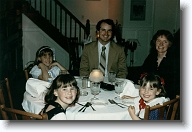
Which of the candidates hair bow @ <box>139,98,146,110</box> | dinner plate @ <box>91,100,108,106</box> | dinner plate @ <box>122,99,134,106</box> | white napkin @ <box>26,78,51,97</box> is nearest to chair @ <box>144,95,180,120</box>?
hair bow @ <box>139,98,146,110</box>

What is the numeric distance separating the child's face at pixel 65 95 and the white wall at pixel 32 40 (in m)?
3.25

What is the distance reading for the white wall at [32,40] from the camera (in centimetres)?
516

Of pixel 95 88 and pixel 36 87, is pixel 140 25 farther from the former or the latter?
pixel 36 87

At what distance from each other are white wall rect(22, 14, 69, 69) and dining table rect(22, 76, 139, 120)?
2.91 m

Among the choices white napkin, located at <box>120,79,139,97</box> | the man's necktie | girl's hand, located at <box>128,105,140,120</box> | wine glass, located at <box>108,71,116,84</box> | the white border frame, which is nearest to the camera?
the white border frame

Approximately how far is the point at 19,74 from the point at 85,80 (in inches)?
106

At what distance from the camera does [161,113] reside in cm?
192

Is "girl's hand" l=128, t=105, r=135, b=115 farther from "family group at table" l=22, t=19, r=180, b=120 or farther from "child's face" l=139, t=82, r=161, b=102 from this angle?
"child's face" l=139, t=82, r=161, b=102

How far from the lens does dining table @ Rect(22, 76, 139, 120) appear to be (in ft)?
6.59

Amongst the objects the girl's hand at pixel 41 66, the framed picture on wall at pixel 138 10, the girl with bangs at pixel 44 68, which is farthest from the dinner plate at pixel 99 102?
the framed picture on wall at pixel 138 10

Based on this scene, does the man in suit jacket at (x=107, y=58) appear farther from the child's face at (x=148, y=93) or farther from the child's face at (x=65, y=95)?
the child's face at (x=65, y=95)

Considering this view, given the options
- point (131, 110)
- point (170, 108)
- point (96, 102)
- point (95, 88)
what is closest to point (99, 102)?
point (96, 102)

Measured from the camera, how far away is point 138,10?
20.3ft

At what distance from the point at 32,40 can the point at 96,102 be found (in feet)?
10.9
